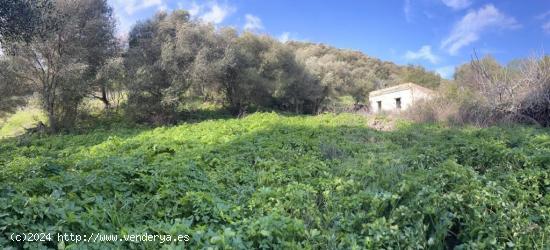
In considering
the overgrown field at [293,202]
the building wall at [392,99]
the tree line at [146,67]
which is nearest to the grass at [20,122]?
the tree line at [146,67]

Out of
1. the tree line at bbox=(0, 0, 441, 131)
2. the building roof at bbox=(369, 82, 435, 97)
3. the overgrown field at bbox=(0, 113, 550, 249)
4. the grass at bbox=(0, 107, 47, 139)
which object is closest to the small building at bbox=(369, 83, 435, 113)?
the building roof at bbox=(369, 82, 435, 97)

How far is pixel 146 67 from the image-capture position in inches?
669

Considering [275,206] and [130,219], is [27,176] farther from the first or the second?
[275,206]

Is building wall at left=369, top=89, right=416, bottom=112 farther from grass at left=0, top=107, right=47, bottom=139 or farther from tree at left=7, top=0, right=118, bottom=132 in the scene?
grass at left=0, top=107, right=47, bottom=139

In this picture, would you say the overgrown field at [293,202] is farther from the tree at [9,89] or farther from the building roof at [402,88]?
the building roof at [402,88]

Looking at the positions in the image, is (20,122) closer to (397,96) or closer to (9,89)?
(9,89)

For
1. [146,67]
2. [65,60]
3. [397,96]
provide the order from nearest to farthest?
[65,60], [146,67], [397,96]

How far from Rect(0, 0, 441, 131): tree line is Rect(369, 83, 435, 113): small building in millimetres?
8803

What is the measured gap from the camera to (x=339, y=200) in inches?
166

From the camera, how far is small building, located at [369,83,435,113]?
1086 inches

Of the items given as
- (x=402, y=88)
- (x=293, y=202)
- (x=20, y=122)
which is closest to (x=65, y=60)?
(x=20, y=122)

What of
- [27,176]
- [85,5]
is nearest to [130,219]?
[27,176]

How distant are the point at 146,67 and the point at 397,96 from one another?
20.8 m

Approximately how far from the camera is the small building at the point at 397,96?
27583 mm
